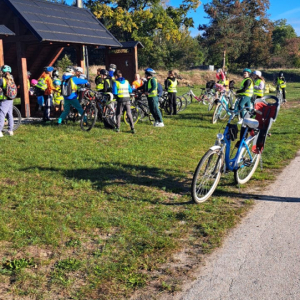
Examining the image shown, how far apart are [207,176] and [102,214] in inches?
63.8

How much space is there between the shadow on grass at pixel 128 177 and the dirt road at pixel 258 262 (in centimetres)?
152

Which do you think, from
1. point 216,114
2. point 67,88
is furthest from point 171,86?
point 67,88

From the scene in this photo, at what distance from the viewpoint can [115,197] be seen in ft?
19.8

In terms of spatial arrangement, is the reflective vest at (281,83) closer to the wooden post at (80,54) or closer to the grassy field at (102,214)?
the wooden post at (80,54)

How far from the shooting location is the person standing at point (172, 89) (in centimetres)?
1599

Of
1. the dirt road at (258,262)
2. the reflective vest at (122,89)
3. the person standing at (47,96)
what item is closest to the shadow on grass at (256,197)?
the dirt road at (258,262)

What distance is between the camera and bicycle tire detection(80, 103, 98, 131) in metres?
11.7

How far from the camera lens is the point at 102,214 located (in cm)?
536

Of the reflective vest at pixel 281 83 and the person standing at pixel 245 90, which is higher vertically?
the reflective vest at pixel 281 83

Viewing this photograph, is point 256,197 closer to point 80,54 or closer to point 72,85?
point 72,85

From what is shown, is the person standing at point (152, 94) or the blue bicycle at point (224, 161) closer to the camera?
the blue bicycle at point (224, 161)

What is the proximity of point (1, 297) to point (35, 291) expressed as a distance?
0.92ft

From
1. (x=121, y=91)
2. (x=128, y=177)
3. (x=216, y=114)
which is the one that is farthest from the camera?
(x=216, y=114)

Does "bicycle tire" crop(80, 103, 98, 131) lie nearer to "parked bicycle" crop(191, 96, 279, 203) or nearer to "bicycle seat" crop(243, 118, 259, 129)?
"parked bicycle" crop(191, 96, 279, 203)
